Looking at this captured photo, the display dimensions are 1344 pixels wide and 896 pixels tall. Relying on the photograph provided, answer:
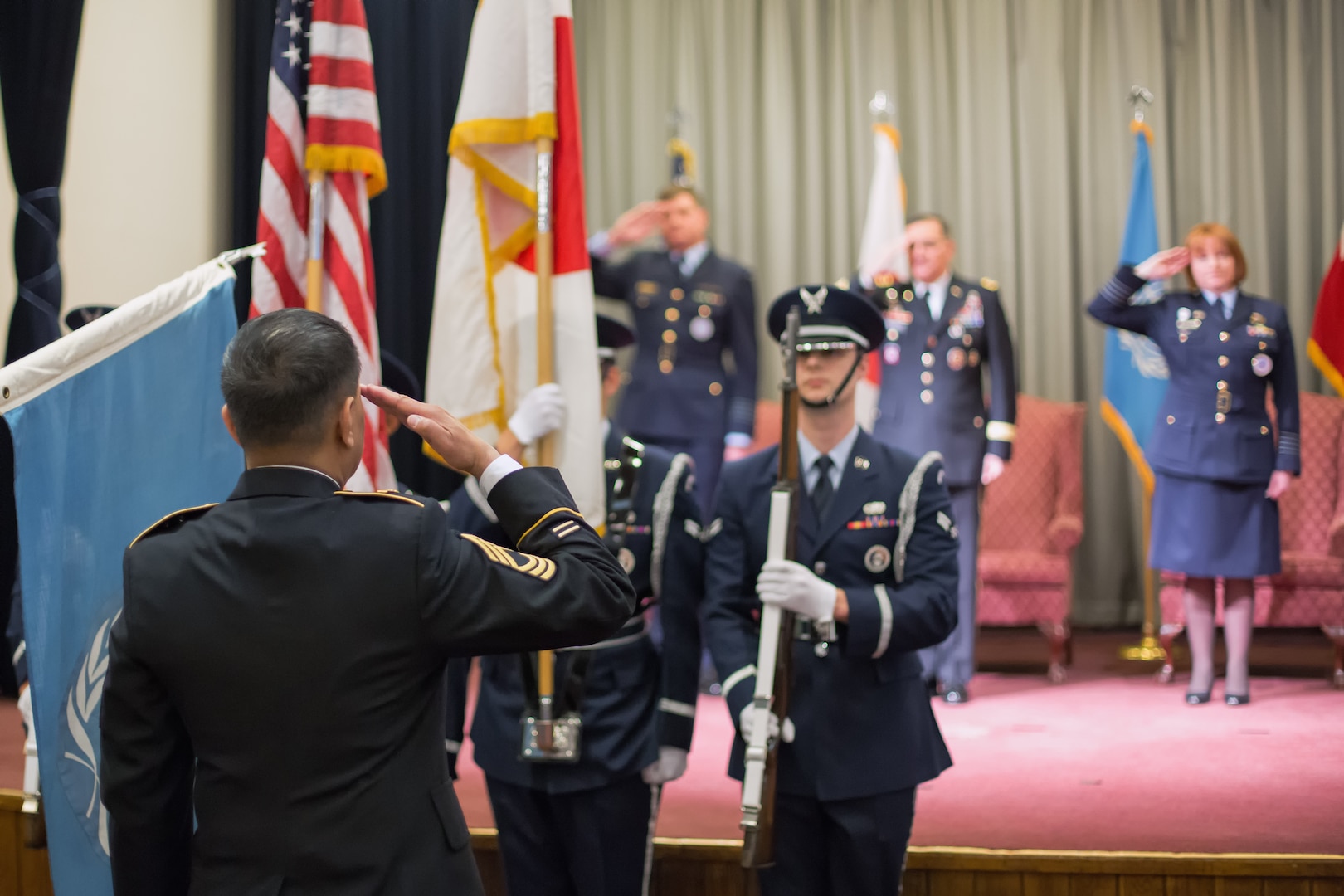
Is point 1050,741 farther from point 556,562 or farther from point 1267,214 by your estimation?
point 1267,214

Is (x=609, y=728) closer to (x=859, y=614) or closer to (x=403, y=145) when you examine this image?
(x=859, y=614)

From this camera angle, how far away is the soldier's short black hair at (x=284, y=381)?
1.22 meters

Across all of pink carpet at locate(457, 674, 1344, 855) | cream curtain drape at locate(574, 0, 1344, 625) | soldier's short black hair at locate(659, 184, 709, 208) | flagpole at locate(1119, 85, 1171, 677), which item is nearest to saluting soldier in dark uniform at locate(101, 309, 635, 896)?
pink carpet at locate(457, 674, 1344, 855)

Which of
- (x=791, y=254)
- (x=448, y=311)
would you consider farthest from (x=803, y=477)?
(x=791, y=254)

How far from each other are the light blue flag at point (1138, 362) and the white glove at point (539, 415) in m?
3.38

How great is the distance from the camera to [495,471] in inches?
53.2

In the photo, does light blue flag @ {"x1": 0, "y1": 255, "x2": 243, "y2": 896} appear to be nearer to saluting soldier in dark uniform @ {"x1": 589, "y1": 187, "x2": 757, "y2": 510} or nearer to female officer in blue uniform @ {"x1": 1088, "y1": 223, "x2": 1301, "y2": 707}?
saluting soldier in dark uniform @ {"x1": 589, "y1": 187, "x2": 757, "y2": 510}

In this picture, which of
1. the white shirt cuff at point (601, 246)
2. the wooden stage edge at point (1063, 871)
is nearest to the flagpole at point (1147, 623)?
the white shirt cuff at point (601, 246)

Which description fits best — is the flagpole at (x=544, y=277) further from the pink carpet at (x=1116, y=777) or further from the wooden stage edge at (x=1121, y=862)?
the wooden stage edge at (x=1121, y=862)

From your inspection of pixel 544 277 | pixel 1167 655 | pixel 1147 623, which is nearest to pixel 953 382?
pixel 1167 655

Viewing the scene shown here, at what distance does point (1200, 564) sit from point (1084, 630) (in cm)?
182

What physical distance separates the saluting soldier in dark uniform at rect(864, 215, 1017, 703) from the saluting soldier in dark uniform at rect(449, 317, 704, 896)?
2.06 meters

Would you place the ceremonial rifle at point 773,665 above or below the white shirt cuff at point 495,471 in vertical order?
below

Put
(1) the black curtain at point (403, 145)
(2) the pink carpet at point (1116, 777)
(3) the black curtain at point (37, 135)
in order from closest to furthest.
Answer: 1. (2) the pink carpet at point (1116, 777)
2. (3) the black curtain at point (37, 135)
3. (1) the black curtain at point (403, 145)
